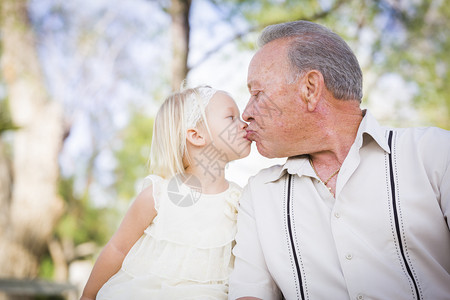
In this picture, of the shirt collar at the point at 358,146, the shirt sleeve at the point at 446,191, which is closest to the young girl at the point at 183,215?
the shirt collar at the point at 358,146

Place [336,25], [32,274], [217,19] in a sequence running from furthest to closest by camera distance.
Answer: [32,274]
[336,25]
[217,19]

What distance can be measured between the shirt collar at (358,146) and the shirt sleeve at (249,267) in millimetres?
235

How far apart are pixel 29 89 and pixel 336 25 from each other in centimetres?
716

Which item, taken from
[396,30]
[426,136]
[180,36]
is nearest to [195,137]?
[426,136]

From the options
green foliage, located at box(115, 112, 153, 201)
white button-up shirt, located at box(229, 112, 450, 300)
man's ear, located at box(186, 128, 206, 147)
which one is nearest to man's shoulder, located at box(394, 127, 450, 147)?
white button-up shirt, located at box(229, 112, 450, 300)

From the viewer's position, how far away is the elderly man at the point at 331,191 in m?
1.58

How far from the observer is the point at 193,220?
6.61ft

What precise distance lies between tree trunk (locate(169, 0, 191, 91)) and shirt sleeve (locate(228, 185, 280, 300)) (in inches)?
130

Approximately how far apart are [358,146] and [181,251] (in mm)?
984

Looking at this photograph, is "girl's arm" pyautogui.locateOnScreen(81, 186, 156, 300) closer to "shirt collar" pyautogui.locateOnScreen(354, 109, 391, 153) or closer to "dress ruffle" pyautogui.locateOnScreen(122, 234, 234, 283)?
"dress ruffle" pyautogui.locateOnScreen(122, 234, 234, 283)

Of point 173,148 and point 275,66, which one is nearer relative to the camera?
point 275,66

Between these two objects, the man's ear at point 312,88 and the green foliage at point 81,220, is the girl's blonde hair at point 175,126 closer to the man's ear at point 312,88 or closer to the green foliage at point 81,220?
the man's ear at point 312,88

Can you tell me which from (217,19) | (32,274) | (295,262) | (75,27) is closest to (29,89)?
(75,27)

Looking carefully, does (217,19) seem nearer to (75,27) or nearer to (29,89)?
(29,89)
